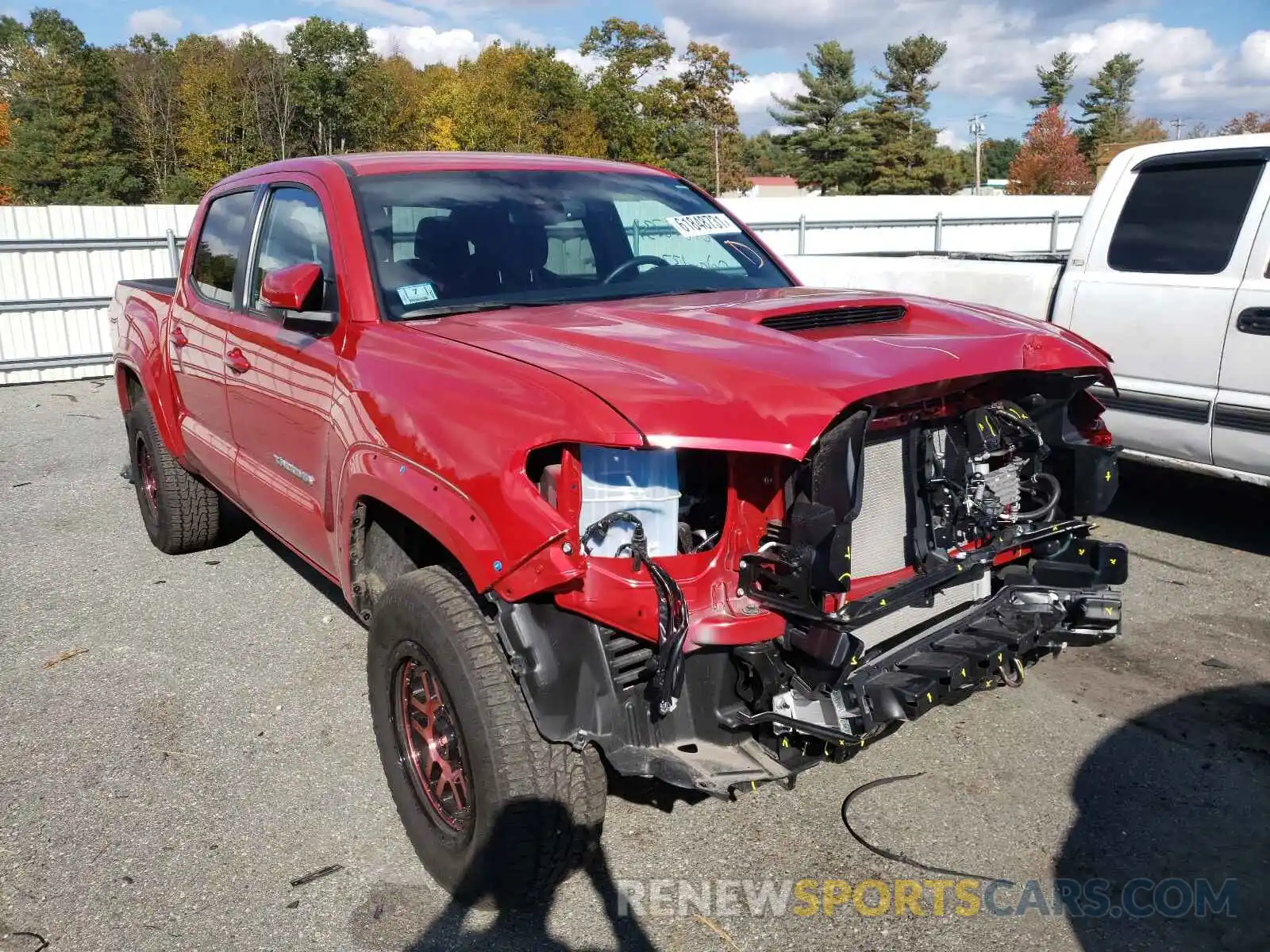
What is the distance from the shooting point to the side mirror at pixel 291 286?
10.4 ft

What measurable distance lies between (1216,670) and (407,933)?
322cm

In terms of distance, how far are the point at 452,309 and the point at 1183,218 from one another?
4064 mm

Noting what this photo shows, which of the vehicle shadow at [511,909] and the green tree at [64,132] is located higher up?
the green tree at [64,132]

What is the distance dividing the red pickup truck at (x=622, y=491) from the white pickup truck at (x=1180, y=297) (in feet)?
7.13

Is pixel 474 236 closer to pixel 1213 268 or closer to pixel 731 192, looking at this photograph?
pixel 1213 268

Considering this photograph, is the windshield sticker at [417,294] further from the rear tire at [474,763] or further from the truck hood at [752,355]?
the rear tire at [474,763]

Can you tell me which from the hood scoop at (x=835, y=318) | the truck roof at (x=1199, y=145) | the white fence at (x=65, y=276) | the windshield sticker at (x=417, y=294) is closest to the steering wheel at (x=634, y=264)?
the windshield sticker at (x=417, y=294)

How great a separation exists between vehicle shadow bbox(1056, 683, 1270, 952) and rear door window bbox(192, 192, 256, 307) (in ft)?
12.1

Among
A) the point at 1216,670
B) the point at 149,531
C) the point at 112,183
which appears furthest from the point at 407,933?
the point at 112,183

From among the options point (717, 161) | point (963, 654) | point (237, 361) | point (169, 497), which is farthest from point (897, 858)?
point (717, 161)

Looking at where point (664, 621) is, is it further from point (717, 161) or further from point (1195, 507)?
point (717, 161)

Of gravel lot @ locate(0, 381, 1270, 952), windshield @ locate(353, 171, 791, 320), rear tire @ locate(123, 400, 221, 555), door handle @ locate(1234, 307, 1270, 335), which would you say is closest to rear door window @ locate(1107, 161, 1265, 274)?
door handle @ locate(1234, 307, 1270, 335)

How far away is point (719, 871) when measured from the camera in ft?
9.43

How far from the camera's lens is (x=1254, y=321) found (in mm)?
4887
